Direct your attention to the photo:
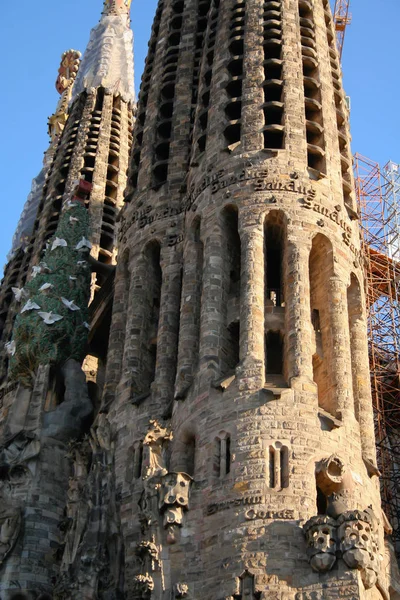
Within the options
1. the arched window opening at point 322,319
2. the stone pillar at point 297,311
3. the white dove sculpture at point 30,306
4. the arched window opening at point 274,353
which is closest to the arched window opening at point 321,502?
the arched window opening at point 322,319

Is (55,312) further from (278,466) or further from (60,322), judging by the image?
(278,466)

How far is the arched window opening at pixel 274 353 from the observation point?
102 feet

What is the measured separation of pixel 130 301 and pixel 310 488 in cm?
1175

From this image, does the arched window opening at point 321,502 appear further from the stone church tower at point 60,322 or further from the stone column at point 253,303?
the stone church tower at point 60,322

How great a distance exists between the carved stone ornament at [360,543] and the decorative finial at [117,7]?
47.0 metres

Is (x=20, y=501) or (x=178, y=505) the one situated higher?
(x=20, y=501)

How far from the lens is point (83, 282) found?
42.9 meters

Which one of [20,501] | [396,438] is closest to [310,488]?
[20,501]

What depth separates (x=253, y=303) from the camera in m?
30.7

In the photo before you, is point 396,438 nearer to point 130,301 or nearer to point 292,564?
point 130,301

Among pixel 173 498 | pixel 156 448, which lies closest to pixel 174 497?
pixel 173 498

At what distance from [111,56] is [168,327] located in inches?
1224

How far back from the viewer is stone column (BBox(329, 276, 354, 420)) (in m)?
29.4

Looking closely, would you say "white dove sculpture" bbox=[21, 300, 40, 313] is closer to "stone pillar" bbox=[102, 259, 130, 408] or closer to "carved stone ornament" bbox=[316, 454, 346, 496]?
"stone pillar" bbox=[102, 259, 130, 408]
